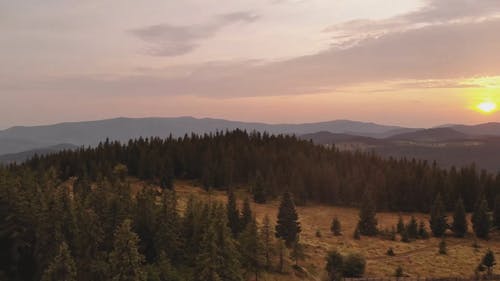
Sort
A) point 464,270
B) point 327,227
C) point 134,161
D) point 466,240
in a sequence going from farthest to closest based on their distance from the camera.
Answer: point 134,161
point 327,227
point 466,240
point 464,270

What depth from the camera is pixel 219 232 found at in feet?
182

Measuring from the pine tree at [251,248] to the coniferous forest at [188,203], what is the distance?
14 cm

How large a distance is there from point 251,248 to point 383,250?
35445 mm

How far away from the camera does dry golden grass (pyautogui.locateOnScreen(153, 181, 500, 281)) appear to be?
70188 mm

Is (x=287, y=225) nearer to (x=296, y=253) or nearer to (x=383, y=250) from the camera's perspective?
(x=296, y=253)

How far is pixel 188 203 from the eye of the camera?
68750 millimetres

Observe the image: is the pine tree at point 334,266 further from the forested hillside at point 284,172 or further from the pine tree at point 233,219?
the forested hillside at point 284,172

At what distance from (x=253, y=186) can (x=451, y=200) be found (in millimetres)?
58101

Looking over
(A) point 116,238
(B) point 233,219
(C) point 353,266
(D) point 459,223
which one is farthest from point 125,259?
(D) point 459,223

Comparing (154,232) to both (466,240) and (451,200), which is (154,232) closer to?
(466,240)

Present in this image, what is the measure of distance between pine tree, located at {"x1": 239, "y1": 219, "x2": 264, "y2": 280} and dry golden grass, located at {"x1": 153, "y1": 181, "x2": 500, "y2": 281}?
10.4ft

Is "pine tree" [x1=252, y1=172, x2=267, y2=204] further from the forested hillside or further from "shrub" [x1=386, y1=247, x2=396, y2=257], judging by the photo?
"shrub" [x1=386, y1=247, x2=396, y2=257]

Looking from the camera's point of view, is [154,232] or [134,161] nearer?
[154,232]

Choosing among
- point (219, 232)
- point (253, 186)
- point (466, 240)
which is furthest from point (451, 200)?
point (219, 232)
